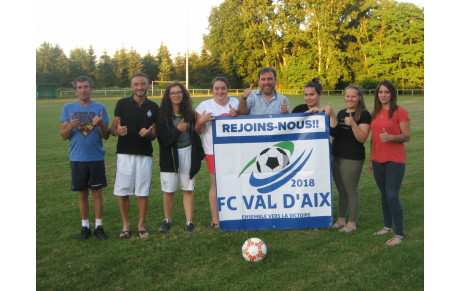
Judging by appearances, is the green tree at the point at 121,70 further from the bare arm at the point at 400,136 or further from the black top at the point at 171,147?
the bare arm at the point at 400,136

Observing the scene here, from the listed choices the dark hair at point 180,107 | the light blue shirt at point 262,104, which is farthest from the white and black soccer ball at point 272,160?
the dark hair at point 180,107

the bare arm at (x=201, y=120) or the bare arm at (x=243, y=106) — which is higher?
the bare arm at (x=243, y=106)

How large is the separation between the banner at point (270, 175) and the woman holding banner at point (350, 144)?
0.16 meters

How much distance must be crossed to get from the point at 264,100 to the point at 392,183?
6.44 ft

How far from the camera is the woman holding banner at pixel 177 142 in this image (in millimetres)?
5238

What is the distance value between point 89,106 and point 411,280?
4176 millimetres

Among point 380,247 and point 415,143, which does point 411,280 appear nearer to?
point 380,247

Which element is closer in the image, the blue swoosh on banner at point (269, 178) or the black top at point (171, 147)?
the black top at point (171, 147)

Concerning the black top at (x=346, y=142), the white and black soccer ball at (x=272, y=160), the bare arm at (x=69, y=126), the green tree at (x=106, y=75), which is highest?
the green tree at (x=106, y=75)

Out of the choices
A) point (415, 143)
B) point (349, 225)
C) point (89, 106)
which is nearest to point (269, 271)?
point (349, 225)

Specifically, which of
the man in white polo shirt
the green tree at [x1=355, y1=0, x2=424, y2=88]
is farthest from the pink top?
the green tree at [x1=355, y1=0, x2=424, y2=88]

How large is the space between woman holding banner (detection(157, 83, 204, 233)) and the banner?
35 centimetres

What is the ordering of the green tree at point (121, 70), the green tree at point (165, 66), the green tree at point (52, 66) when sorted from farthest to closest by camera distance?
the green tree at point (121, 70), the green tree at point (165, 66), the green tree at point (52, 66)

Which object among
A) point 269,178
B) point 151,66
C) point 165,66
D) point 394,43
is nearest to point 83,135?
point 269,178
